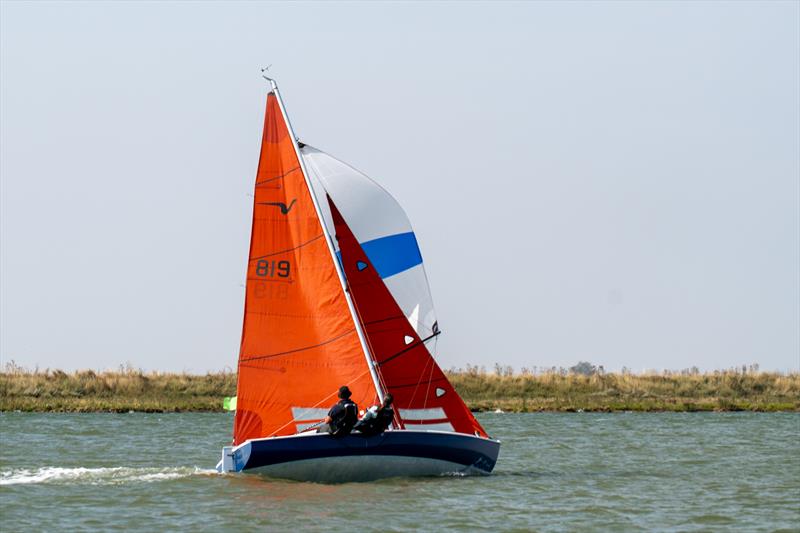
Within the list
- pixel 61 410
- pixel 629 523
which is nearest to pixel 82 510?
pixel 629 523

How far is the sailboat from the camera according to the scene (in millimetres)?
31094

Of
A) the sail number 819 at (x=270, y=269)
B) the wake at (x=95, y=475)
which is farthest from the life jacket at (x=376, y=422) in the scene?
the wake at (x=95, y=475)

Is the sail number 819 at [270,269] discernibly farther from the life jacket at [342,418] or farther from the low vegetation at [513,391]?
the low vegetation at [513,391]

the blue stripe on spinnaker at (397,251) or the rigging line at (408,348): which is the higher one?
the blue stripe on spinnaker at (397,251)

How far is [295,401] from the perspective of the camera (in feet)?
103

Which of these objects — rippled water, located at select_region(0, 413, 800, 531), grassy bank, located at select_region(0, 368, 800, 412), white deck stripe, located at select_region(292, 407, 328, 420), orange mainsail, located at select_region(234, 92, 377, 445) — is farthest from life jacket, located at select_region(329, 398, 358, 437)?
grassy bank, located at select_region(0, 368, 800, 412)

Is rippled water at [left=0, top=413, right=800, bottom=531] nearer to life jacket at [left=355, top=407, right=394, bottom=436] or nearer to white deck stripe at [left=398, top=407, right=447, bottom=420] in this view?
life jacket at [left=355, top=407, right=394, bottom=436]

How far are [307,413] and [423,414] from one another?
9.33 feet

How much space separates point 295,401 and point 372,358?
2.07 meters

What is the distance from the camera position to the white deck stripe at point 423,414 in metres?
32.5

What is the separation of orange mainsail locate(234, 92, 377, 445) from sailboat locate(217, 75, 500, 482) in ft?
0.07

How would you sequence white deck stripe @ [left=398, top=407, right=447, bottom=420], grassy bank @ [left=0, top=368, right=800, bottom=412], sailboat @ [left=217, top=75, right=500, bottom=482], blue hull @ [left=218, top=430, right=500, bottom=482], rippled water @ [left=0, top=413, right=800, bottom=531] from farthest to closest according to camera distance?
grassy bank @ [left=0, top=368, right=800, bottom=412] < white deck stripe @ [left=398, top=407, right=447, bottom=420] < sailboat @ [left=217, top=75, right=500, bottom=482] < blue hull @ [left=218, top=430, right=500, bottom=482] < rippled water @ [left=0, top=413, right=800, bottom=531]

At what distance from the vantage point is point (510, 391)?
219ft

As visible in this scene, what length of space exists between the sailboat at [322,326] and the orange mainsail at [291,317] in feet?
0.07
